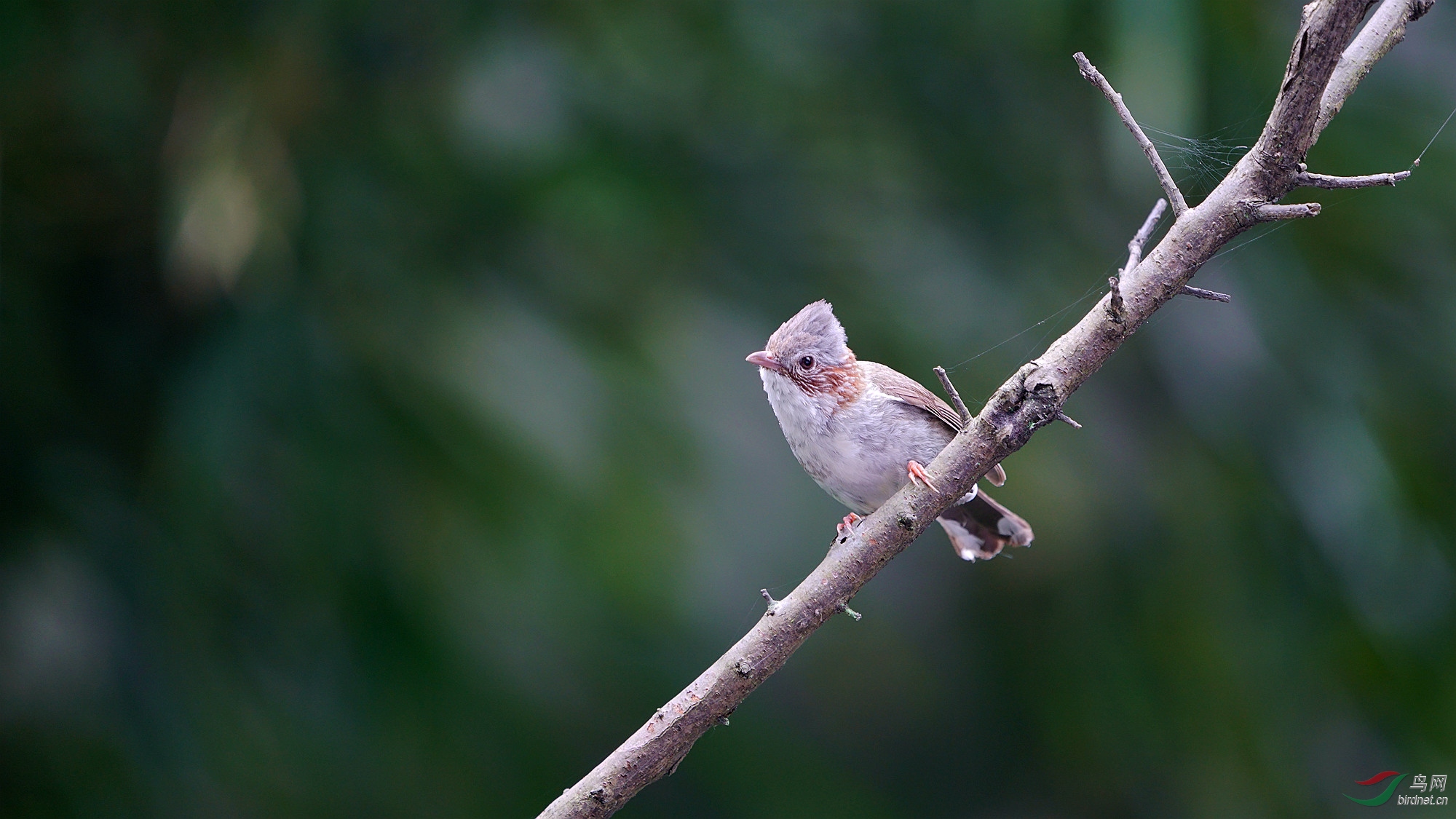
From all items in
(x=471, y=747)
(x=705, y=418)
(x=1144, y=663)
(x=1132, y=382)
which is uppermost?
(x=705, y=418)

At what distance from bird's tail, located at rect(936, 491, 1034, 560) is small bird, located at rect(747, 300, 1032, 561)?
108 millimetres

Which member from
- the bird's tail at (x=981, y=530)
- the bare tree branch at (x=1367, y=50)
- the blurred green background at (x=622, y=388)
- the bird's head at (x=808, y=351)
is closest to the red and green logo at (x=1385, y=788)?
the blurred green background at (x=622, y=388)

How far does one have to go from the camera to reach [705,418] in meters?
4.83

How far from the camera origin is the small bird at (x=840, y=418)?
2.38 metres

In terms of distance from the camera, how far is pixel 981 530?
2.84 m

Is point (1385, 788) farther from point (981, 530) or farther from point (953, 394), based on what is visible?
point (953, 394)

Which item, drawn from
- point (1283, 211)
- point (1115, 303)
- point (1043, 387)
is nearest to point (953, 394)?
point (1043, 387)

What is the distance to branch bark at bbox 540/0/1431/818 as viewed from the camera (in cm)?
137

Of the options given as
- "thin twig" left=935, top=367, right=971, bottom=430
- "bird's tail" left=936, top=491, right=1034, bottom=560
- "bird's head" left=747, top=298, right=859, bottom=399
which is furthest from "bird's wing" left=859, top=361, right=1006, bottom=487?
"thin twig" left=935, top=367, right=971, bottom=430

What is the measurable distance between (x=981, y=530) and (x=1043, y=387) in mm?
1418

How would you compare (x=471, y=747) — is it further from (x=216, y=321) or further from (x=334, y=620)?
(x=216, y=321)

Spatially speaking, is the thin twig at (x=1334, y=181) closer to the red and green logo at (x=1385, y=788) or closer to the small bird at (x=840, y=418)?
the small bird at (x=840, y=418)

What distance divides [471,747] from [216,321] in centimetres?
231

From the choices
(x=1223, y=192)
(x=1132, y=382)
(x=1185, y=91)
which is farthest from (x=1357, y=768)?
(x=1223, y=192)
